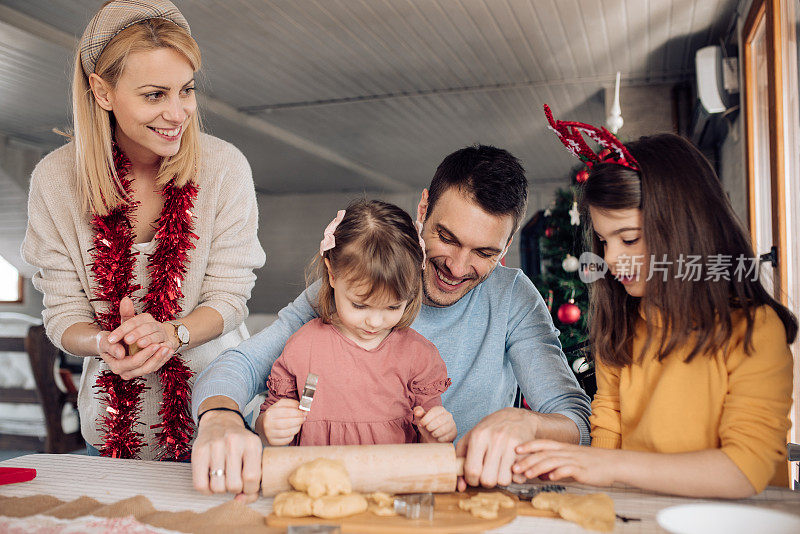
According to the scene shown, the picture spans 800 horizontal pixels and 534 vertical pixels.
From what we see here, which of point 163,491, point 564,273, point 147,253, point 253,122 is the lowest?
point 163,491

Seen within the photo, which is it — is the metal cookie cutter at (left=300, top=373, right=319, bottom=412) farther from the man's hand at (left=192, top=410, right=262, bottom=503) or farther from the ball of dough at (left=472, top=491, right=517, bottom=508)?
the ball of dough at (left=472, top=491, right=517, bottom=508)

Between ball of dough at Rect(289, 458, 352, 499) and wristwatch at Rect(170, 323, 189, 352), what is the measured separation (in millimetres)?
630

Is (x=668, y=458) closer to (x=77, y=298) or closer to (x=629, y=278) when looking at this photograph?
(x=629, y=278)

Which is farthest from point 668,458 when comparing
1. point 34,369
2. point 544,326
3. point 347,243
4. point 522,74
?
point 522,74

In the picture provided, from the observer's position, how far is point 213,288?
5.59ft

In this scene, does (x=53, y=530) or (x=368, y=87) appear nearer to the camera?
(x=53, y=530)

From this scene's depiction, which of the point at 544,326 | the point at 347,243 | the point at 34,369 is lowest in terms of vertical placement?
the point at 34,369

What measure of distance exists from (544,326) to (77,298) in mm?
1171

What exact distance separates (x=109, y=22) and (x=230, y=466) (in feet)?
3.43

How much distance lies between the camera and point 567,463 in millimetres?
1072

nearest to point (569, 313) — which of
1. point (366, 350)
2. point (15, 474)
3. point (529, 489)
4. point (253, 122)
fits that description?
point (366, 350)

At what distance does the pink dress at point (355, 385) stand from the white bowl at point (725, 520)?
0.71m

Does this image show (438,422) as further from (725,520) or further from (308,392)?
(725,520)

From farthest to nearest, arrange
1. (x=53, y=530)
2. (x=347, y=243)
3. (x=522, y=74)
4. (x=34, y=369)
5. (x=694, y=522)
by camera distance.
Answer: (x=522, y=74), (x=34, y=369), (x=347, y=243), (x=53, y=530), (x=694, y=522)
